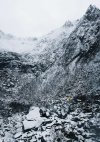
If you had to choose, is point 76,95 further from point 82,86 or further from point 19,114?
point 19,114

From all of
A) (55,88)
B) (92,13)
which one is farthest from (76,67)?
(92,13)

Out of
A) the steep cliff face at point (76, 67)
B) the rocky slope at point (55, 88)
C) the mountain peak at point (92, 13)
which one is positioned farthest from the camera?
the mountain peak at point (92, 13)

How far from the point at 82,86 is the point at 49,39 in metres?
8.92

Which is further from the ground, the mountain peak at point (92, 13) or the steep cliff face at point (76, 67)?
the mountain peak at point (92, 13)

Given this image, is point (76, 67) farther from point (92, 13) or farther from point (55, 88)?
point (92, 13)

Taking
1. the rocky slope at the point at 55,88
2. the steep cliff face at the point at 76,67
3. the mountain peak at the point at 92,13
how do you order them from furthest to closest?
1. the mountain peak at the point at 92,13
2. the steep cliff face at the point at 76,67
3. the rocky slope at the point at 55,88

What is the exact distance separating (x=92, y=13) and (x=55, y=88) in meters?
7.98

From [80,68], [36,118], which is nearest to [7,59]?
[80,68]

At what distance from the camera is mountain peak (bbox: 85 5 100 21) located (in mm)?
22359

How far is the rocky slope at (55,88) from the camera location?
14.5 meters

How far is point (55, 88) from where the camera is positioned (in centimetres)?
1922

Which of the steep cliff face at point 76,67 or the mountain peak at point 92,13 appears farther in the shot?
the mountain peak at point 92,13

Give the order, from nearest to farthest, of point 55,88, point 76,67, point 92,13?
point 55,88 → point 76,67 → point 92,13

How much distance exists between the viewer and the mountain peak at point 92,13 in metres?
22.4
